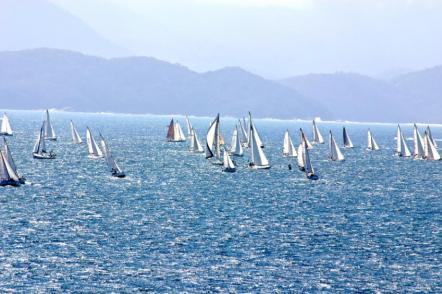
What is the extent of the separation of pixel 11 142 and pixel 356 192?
349ft

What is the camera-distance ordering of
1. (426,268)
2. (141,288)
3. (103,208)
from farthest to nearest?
1. (103,208)
2. (426,268)
3. (141,288)

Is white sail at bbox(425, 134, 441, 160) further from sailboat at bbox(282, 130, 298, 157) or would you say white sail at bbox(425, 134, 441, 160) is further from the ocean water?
the ocean water

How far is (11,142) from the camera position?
195250 millimetres

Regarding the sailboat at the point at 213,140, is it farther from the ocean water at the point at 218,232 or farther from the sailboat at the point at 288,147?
the sailboat at the point at 288,147

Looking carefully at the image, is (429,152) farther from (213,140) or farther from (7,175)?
(7,175)

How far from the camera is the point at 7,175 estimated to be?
104 m

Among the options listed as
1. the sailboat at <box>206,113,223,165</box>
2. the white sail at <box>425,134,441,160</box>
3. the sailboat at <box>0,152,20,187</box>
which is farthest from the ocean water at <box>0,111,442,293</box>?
the white sail at <box>425,134,441,160</box>

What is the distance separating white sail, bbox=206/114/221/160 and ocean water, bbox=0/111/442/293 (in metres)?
4.41

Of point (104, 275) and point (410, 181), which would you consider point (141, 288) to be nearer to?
point (104, 275)

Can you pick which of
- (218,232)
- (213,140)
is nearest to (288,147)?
(213,140)

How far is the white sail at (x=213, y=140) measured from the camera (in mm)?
127463

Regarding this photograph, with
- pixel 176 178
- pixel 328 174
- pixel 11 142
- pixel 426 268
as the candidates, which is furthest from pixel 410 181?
pixel 11 142

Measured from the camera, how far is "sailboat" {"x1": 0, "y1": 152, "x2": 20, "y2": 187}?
10219 centimetres

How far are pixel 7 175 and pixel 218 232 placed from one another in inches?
1465
